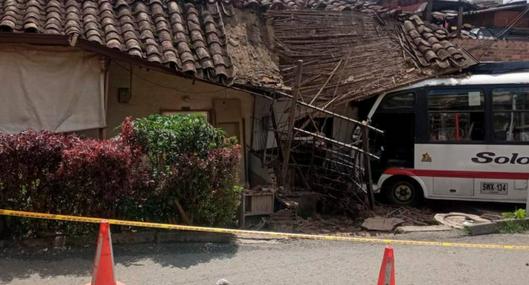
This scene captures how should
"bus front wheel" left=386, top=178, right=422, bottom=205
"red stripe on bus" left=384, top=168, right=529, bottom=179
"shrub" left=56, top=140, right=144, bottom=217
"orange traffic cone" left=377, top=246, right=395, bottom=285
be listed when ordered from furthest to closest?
"bus front wheel" left=386, top=178, right=422, bottom=205, "red stripe on bus" left=384, top=168, right=529, bottom=179, "shrub" left=56, top=140, right=144, bottom=217, "orange traffic cone" left=377, top=246, right=395, bottom=285

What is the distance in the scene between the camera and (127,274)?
573 centimetres

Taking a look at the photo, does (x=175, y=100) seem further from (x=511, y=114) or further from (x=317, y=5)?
(x=511, y=114)

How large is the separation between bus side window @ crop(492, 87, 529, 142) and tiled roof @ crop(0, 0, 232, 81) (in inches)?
202

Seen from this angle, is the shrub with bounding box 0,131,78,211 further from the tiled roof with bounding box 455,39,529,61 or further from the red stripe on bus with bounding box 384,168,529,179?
the tiled roof with bounding box 455,39,529,61

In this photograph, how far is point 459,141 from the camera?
1049 centimetres

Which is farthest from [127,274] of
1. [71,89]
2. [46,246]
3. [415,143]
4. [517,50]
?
[517,50]

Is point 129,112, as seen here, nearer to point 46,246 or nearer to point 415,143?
point 46,246

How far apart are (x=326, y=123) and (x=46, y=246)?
6.74 m

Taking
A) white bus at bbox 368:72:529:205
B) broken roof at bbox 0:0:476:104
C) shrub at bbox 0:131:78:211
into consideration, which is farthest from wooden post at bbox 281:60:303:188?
shrub at bbox 0:131:78:211

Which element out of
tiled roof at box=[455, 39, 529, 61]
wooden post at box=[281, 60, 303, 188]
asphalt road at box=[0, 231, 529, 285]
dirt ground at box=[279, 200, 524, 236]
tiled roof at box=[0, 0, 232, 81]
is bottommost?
asphalt road at box=[0, 231, 529, 285]

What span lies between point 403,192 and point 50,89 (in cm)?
684

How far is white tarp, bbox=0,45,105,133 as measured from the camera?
26.8 feet

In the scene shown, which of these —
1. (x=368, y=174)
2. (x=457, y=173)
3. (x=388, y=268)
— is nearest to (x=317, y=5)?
(x=368, y=174)

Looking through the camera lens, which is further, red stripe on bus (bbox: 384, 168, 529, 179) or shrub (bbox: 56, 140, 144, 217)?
red stripe on bus (bbox: 384, 168, 529, 179)
